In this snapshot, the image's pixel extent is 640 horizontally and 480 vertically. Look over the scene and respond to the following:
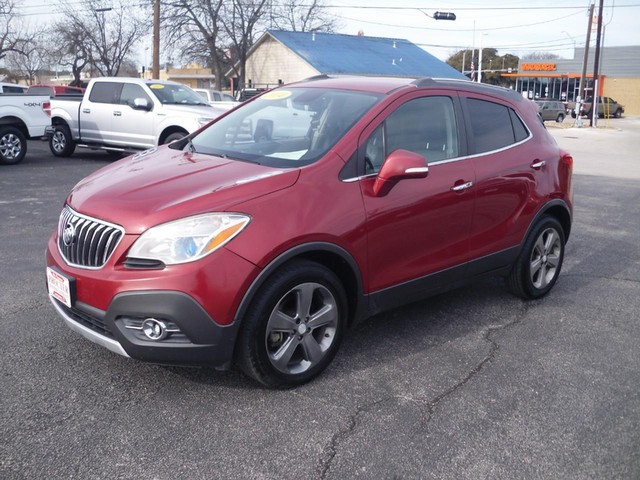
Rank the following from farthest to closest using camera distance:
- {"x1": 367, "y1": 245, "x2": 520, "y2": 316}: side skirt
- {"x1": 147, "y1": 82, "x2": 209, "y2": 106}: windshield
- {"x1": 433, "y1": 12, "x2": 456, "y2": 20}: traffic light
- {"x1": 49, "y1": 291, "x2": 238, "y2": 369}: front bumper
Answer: {"x1": 433, "y1": 12, "x2": 456, "y2": 20}: traffic light
{"x1": 147, "y1": 82, "x2": 209, "y2": 106}: windshield
{"x1": 367, "y1": 245, "x2": 520, "y2": 316}: side skirt
{"x1": 49, "y1": 291, "x2": 238, "y2": 369}: front bumper

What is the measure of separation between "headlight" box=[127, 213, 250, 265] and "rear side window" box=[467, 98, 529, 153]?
2.33m

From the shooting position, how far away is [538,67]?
73.1 metres

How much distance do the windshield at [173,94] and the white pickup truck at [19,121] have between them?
2.19m

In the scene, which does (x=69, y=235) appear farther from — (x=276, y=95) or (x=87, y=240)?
A: (x=276, y=95)

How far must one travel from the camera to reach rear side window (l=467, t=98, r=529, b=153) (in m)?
4.92

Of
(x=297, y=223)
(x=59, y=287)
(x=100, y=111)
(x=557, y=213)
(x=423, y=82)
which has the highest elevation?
(x=423, y=82)

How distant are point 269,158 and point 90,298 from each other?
1370 mm

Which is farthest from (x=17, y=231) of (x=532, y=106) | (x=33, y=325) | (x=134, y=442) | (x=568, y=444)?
(x=568, y=444)

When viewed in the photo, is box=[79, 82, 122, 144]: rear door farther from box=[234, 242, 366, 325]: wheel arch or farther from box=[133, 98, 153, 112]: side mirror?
box=[234, 242, 366, 325]: wheel arch

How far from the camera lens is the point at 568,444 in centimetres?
334

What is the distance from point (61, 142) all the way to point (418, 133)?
509 inches

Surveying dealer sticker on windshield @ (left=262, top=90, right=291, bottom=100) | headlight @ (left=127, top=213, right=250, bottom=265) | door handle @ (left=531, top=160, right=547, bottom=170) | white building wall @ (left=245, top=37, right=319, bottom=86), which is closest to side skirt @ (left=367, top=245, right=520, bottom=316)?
door handle @ (left=531, top=160, right=547, bottom=170)

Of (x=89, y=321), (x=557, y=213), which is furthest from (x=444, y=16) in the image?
(x=89, y=321)

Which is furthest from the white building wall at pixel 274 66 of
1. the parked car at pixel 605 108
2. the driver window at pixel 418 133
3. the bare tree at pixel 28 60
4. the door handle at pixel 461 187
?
the door handle at pixel 461 187
